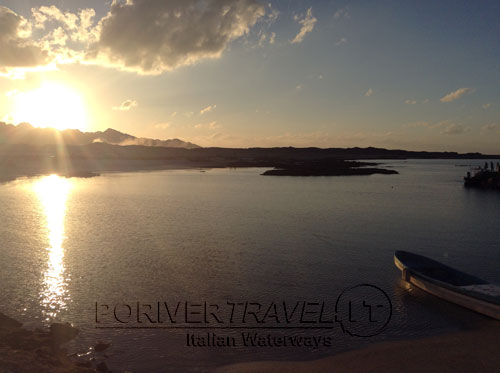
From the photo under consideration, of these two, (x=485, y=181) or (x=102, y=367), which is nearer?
(x=102, y=367)

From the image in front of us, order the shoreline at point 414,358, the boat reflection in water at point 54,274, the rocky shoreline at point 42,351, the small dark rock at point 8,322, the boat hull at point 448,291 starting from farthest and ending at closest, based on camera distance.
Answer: the boat reflection in water at point 54,274 < the boat hull at point 448,291 < the small dark rock at point 8,322 < the shoreline at point 414,358 < the rocky shoreline at point 42,351

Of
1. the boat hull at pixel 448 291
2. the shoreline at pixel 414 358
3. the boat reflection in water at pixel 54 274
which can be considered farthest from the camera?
the boat reflection in water at pixel 54 274

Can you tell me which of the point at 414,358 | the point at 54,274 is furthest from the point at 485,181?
the point at 54,274

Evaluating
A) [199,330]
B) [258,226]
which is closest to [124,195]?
[258,226]

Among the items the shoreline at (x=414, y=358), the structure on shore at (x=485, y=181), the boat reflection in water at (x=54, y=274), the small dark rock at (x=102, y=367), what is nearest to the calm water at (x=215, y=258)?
the boat reflection in water at (x=54, y=274)

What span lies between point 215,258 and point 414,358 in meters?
10.5

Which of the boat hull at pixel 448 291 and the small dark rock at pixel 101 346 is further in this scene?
the boat hull at pixel 448 291

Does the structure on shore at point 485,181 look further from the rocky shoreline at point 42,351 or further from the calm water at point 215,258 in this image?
the rocky shoreline at point 42,351

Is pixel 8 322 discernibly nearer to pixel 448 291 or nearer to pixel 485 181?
pixel 448 291

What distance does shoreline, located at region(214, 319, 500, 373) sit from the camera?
906cm

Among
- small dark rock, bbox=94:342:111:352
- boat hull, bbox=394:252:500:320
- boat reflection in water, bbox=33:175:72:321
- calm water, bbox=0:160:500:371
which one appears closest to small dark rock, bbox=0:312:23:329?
calm water, bbox=0:160:500:371

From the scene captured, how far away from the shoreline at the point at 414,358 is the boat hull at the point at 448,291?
2.93 feet

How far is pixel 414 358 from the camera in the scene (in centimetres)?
958

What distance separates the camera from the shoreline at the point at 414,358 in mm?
9062
